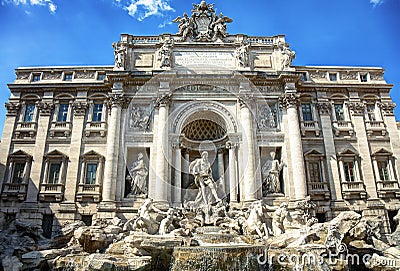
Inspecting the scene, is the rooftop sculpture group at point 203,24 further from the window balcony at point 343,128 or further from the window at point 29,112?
the window at point 29,112

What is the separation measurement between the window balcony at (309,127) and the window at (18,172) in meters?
19.1

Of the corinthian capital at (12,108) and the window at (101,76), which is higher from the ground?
the window at (101,76)

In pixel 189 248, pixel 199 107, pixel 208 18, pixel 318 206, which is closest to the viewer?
pixel 189 248

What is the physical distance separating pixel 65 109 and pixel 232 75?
12209 millimetres

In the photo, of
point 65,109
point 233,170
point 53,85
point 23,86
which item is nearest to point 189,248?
point 233,170

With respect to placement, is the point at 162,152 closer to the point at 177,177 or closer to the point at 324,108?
the point at 177,177

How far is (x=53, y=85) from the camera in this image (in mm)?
23000

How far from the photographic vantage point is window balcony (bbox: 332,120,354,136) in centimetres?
2230

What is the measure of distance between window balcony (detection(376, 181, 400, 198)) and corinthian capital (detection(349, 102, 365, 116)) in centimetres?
511

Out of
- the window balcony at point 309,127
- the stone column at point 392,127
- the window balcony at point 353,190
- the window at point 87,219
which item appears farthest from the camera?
the window balcony at point 309,127

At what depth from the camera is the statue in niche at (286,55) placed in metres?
22.9

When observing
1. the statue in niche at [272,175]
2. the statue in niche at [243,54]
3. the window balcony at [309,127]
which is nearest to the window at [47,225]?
the statue in niche at [272,175]

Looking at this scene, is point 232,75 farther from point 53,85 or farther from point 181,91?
point 53,85

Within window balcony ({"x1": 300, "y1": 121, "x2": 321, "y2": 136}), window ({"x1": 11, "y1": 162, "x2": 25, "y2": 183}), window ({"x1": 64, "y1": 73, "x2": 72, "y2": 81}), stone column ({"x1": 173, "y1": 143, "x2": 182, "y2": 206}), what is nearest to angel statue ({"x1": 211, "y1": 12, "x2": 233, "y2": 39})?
window balcony ({"x1": 300, "y1": 121, "x2": 321, "y2": 136})
